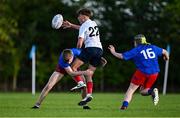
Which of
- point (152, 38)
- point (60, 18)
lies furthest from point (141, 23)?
point (60, 18)

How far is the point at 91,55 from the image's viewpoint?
18125mm

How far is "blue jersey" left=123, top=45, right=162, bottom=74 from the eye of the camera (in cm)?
1775

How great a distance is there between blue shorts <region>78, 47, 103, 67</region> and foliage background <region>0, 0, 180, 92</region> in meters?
36.7

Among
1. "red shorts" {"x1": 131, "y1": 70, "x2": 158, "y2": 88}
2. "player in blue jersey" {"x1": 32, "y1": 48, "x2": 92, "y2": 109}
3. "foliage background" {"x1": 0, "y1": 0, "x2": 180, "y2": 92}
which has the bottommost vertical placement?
"red shorts" {"x1": 131, "y1": 70, "x2": 158, "y2": 88}

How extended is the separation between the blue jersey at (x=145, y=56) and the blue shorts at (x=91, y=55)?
84 centimetres

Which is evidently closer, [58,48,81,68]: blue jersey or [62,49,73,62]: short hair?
[62,49,73,62]: short hair

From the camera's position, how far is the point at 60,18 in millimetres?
18969

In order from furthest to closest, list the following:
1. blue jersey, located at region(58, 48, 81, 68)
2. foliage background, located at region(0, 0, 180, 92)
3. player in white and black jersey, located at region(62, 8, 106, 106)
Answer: foliage background, located at region(0, 0, 180, 92) → blue jersey, located at region(58, 48, 81, 68) → player in white and black jersey, located at region(62, 8, 106, 106)

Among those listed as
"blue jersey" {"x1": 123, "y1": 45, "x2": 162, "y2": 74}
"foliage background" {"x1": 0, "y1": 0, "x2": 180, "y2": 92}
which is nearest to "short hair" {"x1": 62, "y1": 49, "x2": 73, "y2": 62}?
"blue jersey" {"x1": 123, "y1": 45, "x2": 162, "y2": 74}

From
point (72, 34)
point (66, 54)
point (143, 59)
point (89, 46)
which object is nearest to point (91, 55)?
point (89, 46)

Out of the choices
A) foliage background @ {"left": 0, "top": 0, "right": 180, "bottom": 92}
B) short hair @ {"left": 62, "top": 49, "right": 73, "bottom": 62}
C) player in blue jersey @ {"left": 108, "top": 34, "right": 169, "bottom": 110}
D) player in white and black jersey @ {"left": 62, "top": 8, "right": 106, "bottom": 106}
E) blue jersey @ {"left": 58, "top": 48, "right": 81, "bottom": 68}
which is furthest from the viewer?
foliage background @ {"left": 0, "top": 0, "right": 180, "bottom": 92}

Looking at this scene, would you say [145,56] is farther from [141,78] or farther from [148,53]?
[141,78]

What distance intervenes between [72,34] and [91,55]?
39.8m

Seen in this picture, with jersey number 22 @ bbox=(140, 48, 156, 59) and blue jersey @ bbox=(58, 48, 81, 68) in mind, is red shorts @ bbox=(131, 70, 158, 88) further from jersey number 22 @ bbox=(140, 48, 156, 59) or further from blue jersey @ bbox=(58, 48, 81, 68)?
blue jersey @ bbox=(58, 48, 81, 68)
